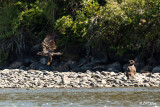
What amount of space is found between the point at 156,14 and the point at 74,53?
5.97 metres

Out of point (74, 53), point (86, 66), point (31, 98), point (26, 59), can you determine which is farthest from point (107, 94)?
point (26, 59)

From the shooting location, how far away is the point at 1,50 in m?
24.9

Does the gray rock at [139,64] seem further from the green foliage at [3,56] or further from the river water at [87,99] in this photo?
the green foliage at [3,56]

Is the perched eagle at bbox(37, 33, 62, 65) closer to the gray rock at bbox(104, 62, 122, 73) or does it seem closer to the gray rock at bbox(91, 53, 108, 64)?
the gray rock at bbox(91, 53, 108, 64)

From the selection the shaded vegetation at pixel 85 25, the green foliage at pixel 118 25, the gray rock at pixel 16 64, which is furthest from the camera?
the gray rock at pixel 16 64

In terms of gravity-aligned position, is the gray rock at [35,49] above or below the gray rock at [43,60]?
above

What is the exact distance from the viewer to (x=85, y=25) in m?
21.0

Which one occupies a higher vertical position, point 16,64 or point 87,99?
point 87,99

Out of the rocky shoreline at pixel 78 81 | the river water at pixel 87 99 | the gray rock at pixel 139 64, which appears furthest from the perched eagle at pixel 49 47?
the river water at pixel 87 99

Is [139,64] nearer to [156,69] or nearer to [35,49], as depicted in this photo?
[156,69]

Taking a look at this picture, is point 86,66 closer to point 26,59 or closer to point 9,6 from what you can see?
point 26,59

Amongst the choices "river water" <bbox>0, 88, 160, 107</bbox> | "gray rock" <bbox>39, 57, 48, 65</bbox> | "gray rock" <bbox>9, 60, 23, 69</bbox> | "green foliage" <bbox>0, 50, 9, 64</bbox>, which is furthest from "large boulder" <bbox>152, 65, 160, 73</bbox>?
"green foliage" <bbox>0, 50, 9, 64</bbox>

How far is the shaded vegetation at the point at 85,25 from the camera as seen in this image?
64.5ft

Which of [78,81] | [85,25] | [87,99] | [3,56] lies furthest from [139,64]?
[87,99]
